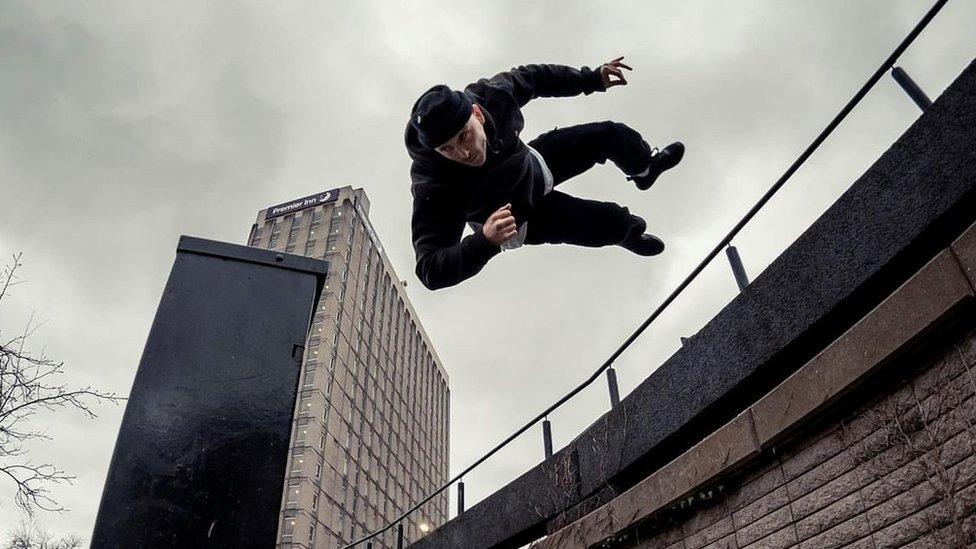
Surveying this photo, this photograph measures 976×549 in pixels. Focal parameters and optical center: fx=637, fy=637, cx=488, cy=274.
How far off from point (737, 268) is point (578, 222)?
143 cm

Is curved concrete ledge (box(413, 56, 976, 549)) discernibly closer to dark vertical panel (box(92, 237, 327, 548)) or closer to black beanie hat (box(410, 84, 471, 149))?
black beanie hat (box(410, 84, 471, 149))

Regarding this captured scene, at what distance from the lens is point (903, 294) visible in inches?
117

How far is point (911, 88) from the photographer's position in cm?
333

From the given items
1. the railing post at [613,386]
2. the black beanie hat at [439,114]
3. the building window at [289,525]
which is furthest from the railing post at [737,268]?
the building window at [289,525]

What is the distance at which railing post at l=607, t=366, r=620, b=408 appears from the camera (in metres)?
5.54

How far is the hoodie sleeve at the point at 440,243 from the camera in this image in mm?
2967

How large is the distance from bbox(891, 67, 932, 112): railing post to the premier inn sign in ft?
221

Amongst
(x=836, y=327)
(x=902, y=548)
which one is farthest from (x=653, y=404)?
(x=902, y=548)

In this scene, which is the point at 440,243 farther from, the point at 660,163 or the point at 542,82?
the point at 660,163

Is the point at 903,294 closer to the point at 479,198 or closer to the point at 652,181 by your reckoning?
the point at 652,181

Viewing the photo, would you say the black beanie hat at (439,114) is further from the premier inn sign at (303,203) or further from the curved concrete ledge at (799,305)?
the premier inn sign at (303,203)

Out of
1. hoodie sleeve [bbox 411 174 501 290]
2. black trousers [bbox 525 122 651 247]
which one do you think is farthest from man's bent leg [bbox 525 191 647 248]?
hoodie sleeve [bbox 411 174 501 290]

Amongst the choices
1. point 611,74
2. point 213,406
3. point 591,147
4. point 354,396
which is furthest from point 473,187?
point 354,396

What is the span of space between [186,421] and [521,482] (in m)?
5.37
